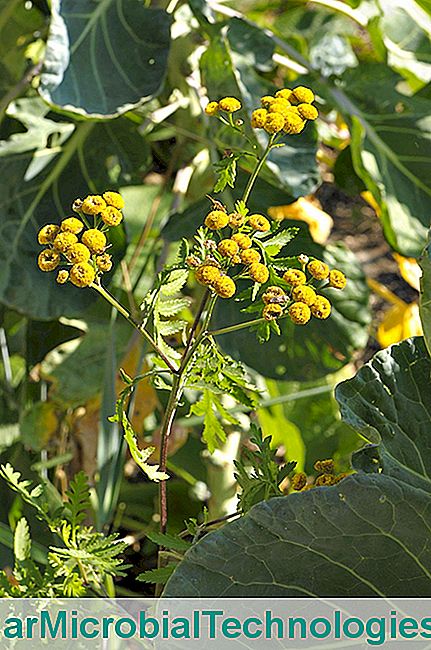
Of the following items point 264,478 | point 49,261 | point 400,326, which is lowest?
point 400,326

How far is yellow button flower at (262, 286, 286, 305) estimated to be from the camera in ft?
2.04

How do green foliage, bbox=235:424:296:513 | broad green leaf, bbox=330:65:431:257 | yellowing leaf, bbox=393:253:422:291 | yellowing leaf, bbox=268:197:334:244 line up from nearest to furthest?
green foliage, bbox=235:424:296:513, broad green leaf, bbox=330:65:431:257, yellowing leaf, bbox=393:253:422:291, yellowing leaf, bbox=268:197:334:244

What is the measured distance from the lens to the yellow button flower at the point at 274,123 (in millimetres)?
641

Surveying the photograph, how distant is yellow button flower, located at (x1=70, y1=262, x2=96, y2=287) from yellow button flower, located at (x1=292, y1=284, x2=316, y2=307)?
13 centimetres

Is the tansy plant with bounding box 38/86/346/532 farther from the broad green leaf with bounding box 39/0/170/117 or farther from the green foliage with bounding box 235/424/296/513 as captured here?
the broad green leaf with bounding box 39/0/170/117

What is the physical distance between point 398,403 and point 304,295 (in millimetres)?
179

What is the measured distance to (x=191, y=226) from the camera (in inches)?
45.0

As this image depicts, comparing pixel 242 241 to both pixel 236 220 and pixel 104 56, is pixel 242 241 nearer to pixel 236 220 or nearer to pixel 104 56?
pixel 236 220

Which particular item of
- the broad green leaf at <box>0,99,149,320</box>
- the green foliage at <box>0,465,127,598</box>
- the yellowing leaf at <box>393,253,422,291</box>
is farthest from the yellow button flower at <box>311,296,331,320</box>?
the yellowing leaf at <box>393,253,422,291</box>

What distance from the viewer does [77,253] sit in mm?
605

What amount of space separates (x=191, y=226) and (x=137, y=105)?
160 mm

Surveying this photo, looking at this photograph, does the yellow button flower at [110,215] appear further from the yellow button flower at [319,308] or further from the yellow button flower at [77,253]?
the yellow button flower at [319,308]

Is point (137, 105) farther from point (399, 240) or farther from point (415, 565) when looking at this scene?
point (415, 565)

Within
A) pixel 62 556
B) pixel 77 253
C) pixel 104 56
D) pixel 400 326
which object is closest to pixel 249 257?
pixel 77 253
